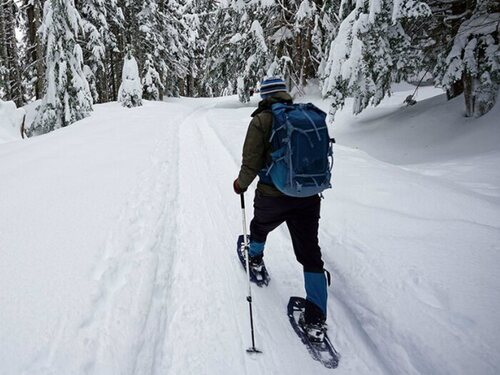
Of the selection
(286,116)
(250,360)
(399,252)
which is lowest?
(250,360)

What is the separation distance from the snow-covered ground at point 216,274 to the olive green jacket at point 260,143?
1.32m

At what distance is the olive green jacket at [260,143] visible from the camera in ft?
8.24

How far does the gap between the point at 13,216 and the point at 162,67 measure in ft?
90.6

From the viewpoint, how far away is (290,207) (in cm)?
264

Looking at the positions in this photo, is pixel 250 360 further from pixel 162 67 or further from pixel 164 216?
pixel 162 67

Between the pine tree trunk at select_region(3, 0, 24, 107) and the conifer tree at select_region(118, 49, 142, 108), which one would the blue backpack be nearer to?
the conifer tree at select_region(118, 49, 142, 108)

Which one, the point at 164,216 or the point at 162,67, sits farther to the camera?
the point at 162,67

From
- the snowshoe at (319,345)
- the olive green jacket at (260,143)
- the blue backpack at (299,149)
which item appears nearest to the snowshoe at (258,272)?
the snowshoe at (319,345)

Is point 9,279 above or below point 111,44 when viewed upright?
below

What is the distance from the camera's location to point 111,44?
22.2 meters

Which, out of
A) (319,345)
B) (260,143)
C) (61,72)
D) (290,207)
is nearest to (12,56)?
(61,72)

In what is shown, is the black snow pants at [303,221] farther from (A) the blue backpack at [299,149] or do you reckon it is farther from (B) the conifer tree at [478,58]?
(B) the conifer tree at [478,58]

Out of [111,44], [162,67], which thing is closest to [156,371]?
[111,44]

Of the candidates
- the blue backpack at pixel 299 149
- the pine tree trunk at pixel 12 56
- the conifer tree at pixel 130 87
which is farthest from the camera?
the conifer tree at pixel 130 87
